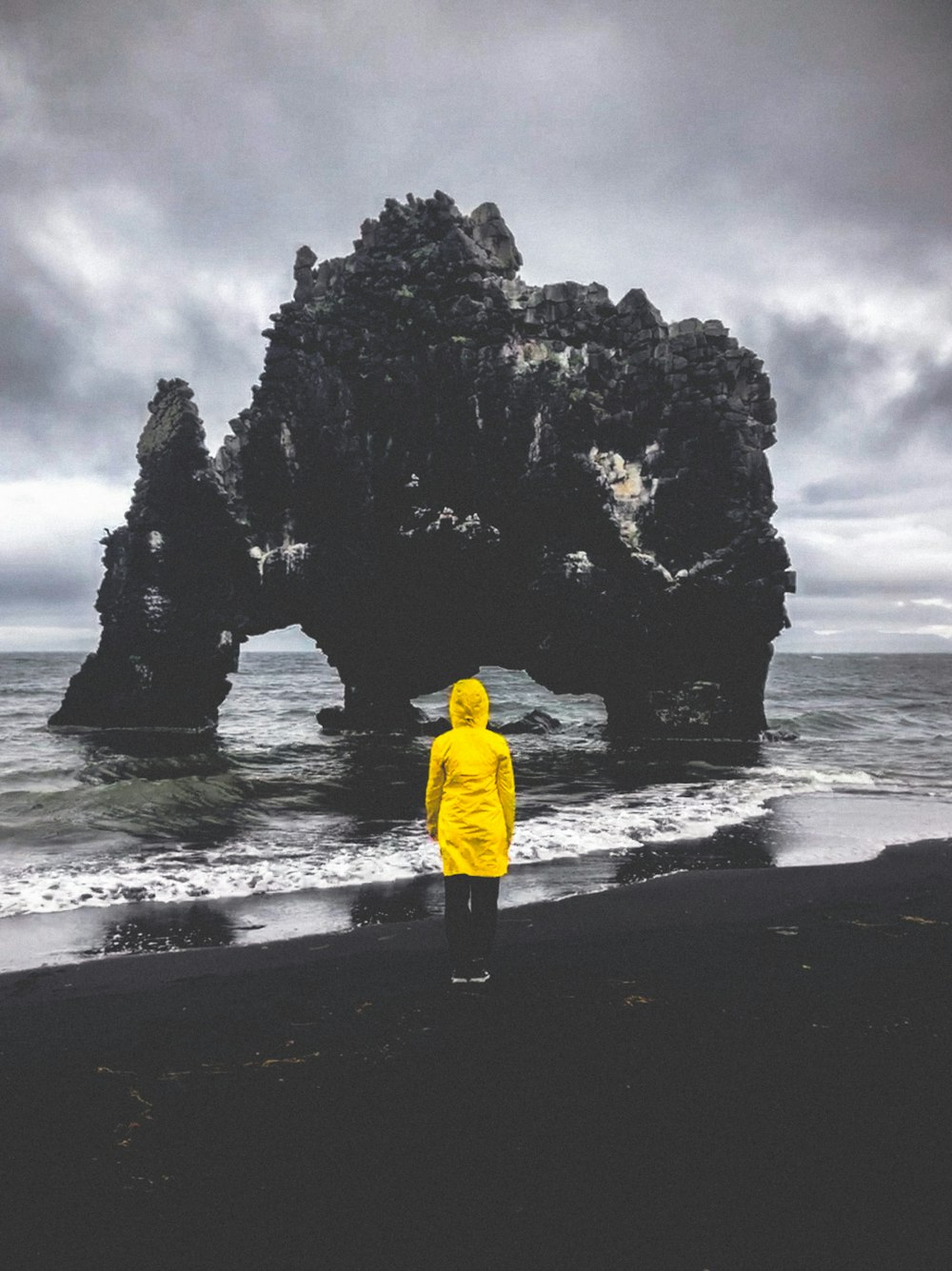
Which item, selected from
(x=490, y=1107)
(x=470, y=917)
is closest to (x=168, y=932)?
(x=470, y=917)

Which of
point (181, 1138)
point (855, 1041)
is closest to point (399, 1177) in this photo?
point (181, 1138)

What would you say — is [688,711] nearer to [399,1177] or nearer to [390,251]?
[390,251]

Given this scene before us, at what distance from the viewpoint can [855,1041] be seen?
4.45 m

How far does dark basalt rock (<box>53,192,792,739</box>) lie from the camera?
21891 millimetres

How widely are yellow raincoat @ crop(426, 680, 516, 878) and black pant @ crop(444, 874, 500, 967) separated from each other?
0.10 meters

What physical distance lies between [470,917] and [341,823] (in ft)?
24.0

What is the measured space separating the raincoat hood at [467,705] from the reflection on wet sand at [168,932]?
9.95 feet

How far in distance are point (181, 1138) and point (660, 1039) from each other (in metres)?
2.62

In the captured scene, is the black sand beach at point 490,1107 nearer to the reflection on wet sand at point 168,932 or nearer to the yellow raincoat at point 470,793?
the reflection on wet sand at point 168,932

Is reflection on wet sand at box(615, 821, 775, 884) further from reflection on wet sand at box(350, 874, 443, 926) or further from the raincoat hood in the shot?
the raincoat hood

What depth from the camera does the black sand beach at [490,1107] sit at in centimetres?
281

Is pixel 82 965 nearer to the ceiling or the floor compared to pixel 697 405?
nearer to the floor

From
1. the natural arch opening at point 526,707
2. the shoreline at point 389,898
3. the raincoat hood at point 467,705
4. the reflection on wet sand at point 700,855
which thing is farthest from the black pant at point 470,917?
the natural arch opening at point 526,707

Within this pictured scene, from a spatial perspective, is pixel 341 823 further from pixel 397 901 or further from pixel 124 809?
pixel 397 901
